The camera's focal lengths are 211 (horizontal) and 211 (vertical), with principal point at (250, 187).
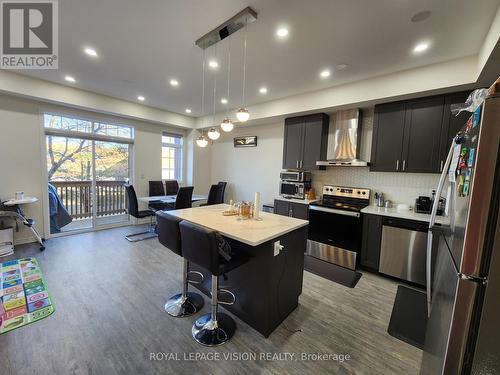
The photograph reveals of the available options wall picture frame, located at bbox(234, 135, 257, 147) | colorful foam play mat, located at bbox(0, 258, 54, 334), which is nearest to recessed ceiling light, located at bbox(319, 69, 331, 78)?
wall picture frame, located at bbox(234, 135, 257, 147)

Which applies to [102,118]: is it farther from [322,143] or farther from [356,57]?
[356,57]

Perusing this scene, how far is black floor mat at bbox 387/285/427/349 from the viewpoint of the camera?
1981mm

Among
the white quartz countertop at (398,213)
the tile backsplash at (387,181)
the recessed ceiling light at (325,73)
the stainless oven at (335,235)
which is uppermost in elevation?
the recessed ceiling light at (325,73)

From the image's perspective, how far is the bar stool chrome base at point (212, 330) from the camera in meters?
1.84

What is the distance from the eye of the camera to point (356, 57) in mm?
2588

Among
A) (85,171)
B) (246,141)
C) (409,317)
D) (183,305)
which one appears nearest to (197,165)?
(246,141)

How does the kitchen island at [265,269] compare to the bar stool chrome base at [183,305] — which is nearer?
the kitchen island at [265,269]

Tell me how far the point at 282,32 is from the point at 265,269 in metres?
2.37

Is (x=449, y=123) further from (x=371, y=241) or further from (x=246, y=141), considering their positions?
(x=246, y=141)

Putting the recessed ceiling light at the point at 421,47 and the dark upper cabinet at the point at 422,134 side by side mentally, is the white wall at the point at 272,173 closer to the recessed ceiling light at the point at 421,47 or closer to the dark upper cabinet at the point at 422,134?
the dark upper cabinet at the point at 422,134

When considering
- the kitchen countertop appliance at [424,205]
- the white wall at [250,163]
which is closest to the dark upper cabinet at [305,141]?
the white wall at [250,163]

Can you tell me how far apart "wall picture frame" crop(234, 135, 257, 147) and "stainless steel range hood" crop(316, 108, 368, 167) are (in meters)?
2.02

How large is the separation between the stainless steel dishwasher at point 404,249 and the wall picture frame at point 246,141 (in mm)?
3407

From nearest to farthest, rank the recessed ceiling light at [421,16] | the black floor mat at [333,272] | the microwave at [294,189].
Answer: the recessed ceiling light at [421,16] → the black floor mat at [333,272] → the microwave at [294,189]
